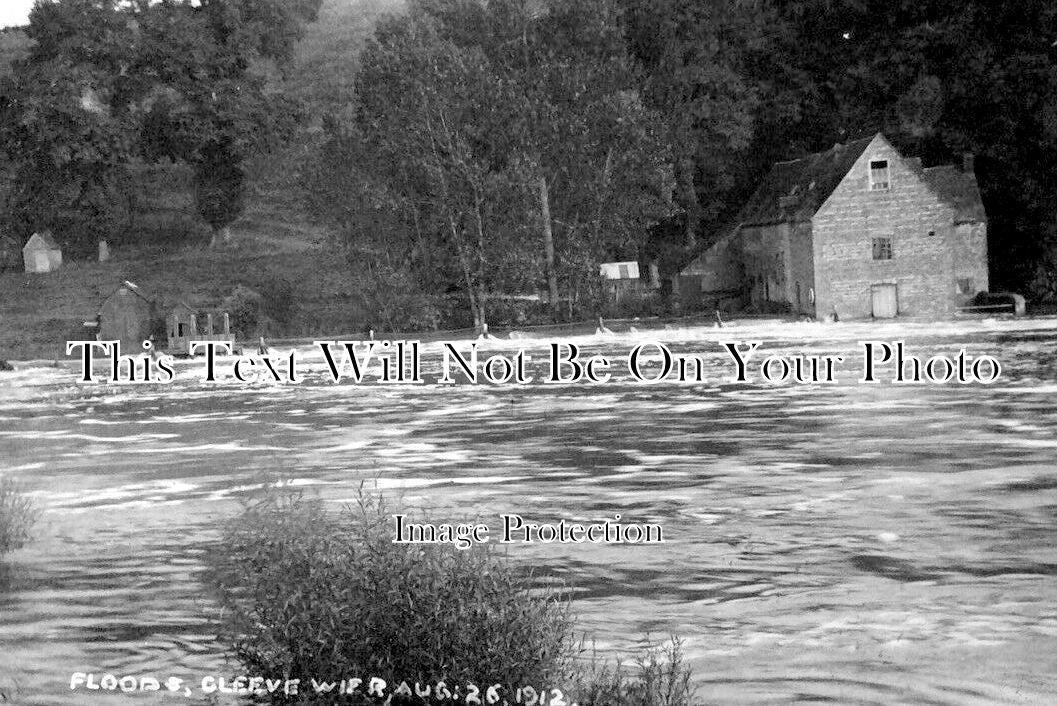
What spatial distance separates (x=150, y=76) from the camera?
308 feet

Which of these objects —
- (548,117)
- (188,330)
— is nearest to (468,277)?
(548,117)

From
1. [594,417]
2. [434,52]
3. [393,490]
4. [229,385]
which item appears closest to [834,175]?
[434,52]

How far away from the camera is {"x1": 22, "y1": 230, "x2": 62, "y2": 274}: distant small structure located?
95.6 meters

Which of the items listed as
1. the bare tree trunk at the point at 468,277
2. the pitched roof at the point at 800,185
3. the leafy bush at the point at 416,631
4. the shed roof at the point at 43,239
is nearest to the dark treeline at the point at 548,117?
the bare tree trunk at the point at 468,277

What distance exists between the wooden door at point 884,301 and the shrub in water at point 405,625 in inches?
2714

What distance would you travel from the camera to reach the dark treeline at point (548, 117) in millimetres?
75438

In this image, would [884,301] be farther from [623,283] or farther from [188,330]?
[188,330]

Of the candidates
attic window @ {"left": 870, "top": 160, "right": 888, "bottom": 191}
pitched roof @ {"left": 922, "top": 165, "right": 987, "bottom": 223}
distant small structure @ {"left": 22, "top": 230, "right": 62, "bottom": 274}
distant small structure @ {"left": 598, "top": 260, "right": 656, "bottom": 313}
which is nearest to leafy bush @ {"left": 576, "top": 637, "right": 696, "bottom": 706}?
distant small structure @ {"left": 598, "top": 260, "right": 656, "bottom": 313}

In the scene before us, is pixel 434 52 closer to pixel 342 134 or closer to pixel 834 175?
pixel 342 134

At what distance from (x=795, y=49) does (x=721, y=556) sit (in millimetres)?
72930

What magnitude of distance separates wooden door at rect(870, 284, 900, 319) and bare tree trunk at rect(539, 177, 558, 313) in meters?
14.6

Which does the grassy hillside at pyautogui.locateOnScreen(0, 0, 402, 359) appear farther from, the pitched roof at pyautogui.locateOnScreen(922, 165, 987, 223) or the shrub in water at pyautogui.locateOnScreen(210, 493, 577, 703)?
the shrub in water at pyautogui.locateOnScreen(210, 493, 577, 703)

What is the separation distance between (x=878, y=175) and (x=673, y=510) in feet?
196

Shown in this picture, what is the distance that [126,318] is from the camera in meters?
73.6
